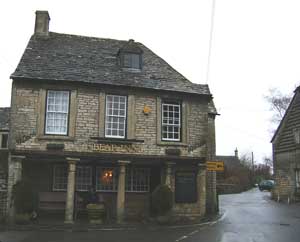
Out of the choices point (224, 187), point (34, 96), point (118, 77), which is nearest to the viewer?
point (34, 96)

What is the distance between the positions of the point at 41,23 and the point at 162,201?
1132 centimetres

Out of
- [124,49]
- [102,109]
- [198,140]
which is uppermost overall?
[124,49]

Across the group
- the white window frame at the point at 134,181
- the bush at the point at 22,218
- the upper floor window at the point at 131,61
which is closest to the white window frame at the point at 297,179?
the white window frame at the point at 134,181

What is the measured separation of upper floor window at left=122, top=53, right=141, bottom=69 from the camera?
20.5 metres

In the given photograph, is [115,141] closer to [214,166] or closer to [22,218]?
[214,166]

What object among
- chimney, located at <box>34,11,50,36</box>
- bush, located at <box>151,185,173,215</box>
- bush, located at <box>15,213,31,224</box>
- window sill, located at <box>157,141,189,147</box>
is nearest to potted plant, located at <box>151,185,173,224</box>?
bush, located at <box>151,185,173,215</box>

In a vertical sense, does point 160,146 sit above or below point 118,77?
below

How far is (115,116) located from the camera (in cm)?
1892

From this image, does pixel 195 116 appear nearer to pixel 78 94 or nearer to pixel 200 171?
pixel 200 171

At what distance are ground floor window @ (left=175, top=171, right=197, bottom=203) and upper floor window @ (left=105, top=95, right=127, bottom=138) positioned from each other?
3402mm

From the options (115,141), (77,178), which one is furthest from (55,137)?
(77,178)

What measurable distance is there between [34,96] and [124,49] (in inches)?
205

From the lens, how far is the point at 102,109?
1873 cm

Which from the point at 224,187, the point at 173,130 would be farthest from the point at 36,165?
the point at 224,187
